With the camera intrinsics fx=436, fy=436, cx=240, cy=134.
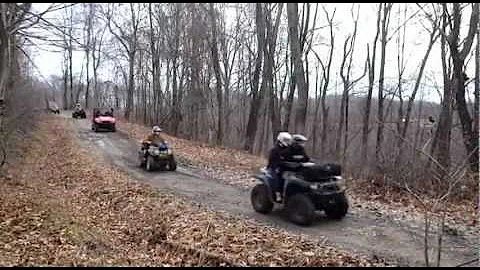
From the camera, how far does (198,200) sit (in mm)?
10633

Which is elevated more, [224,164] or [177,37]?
[177,37]

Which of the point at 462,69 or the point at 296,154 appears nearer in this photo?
the point at 296,154

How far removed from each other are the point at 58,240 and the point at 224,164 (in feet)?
30.1

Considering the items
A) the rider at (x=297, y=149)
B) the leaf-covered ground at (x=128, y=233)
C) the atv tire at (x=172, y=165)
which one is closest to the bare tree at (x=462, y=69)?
the rider at (x=297, y=149)

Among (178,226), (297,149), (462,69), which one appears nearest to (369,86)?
(462,69)

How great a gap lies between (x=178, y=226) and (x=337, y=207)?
311 cm

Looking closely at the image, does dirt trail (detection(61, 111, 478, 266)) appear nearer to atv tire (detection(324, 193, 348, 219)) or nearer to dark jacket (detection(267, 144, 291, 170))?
atv tire (detection(324, 193, 348, 219))

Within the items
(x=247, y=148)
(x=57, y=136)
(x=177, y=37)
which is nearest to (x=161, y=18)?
(x=177, y=37)

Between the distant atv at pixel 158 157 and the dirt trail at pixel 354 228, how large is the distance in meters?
0.92

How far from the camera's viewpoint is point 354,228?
8.06 meters

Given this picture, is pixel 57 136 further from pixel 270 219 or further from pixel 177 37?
pixel 270 219

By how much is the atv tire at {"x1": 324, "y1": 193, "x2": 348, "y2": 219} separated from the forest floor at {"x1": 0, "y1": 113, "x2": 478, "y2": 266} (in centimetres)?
22

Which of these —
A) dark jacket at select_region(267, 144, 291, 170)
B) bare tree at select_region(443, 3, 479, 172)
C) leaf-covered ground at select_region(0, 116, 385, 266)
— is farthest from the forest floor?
bare tree at select_region(443, 3, 479, 172)

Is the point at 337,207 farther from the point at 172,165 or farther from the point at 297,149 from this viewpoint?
the point at 172,165
